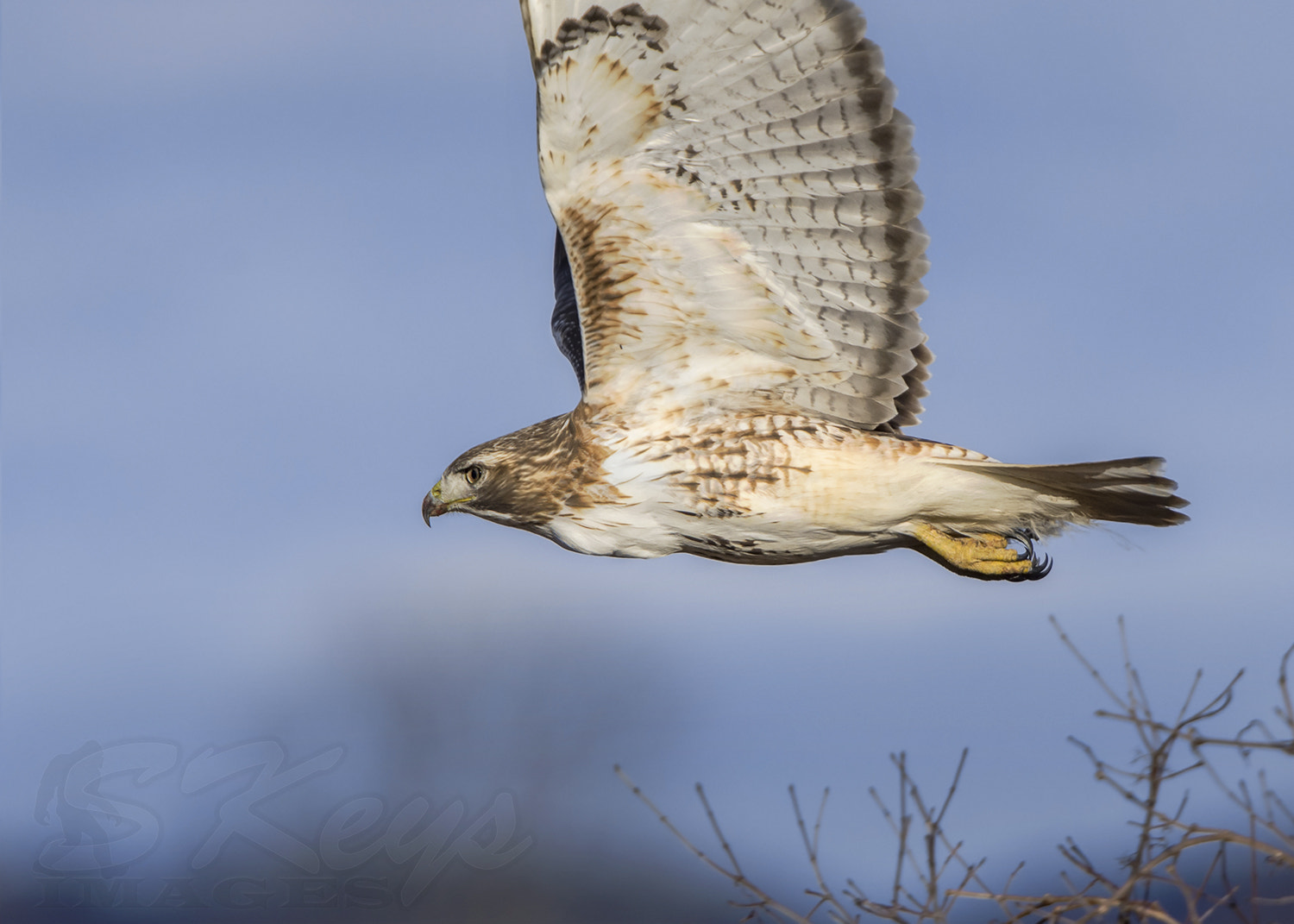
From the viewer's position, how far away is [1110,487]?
5508 mm

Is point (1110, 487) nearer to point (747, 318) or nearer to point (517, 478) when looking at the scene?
point (747, 318)

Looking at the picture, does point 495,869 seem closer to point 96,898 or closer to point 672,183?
point 96,898

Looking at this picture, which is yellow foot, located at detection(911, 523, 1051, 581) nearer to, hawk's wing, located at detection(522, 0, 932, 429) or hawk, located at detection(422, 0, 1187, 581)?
hawk, located at detection(422, 0, 1187, 581)

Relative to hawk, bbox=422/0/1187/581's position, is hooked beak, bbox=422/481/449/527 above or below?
below

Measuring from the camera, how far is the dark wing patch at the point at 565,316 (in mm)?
7254

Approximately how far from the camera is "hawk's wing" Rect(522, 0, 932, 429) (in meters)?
5.12

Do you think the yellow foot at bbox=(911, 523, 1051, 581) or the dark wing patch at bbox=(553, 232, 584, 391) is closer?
the yellow foot at bbox=(911, 523, 1051, 581)

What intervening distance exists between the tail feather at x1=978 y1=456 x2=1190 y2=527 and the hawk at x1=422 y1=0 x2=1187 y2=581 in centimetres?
1

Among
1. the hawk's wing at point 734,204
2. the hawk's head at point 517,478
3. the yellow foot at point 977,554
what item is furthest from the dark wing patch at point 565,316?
the yellow foot at point 977,554

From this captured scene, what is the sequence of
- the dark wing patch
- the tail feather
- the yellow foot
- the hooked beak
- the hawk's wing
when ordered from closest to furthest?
the hawk's wing, the tail feather, the yellow foot, the hooked beak, the dark wing patch

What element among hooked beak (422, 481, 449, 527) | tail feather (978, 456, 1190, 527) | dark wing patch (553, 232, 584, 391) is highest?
dark wing patch (553, 232, 584, 391)

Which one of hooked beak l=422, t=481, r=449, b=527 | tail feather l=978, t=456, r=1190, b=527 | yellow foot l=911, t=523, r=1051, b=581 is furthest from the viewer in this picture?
hooked beak l=422, t=481, r=449, b=527

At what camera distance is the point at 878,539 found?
591cm

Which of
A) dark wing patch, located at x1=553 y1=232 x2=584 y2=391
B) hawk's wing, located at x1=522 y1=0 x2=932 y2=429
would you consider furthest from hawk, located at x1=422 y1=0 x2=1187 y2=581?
dark wing patch, located at x1=553 y1=232 x2=584 y2=391
